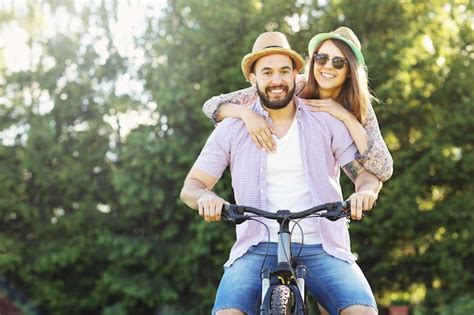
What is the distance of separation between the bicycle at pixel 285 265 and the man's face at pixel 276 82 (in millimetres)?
668

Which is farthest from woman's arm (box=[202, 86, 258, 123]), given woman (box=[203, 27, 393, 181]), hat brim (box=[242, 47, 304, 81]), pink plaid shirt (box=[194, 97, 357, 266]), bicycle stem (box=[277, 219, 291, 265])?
bicycle stem (box=[277, 219, 291, 265])

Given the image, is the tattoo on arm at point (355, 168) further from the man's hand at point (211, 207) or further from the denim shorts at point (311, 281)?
the man's hand at point (211, 207)

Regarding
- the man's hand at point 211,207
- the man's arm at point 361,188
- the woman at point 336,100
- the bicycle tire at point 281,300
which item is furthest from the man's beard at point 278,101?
the bicycle tire at point 281,300

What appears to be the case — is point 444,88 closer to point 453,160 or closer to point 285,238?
point 453,160

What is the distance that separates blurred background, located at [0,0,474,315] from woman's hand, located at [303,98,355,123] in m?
8.22

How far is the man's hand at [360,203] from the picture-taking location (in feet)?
12.3

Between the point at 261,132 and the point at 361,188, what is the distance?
56 cm

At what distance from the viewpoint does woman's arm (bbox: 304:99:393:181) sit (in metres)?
4.27

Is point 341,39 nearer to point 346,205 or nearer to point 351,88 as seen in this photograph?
point 351,88

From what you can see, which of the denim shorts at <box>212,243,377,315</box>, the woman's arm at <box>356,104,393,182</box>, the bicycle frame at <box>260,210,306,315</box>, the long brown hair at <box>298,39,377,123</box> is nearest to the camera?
the bicycle frame at <box>260,210,306,315</box>

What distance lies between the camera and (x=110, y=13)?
17266mm

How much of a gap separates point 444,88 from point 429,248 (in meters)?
2.66

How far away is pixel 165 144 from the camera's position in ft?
48.5

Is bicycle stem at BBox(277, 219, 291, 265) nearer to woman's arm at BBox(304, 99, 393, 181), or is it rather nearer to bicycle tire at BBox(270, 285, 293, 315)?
bicycle tire at BBox(270, 285, 293, 315)
